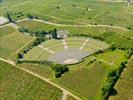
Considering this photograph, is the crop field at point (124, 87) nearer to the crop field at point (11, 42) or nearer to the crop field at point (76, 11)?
the crop field at point (11, 42)

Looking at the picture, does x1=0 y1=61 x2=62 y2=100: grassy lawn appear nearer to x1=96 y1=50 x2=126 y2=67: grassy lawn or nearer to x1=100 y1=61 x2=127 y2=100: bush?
x1=100 y1=61 x2=127 y2=100: bush

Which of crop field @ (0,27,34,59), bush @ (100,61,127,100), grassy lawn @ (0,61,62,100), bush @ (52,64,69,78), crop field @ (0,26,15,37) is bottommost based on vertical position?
crop field @ (0,26,15,37)

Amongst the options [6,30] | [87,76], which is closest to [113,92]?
[87,76]

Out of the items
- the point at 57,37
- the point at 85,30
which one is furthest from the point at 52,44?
the point at 85,30

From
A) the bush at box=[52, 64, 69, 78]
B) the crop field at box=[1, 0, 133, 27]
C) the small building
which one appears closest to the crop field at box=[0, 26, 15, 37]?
the crop field at box=[1, 0, 133, 27]

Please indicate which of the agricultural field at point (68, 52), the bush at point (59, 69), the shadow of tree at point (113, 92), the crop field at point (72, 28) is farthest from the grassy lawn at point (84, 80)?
the crop field at point (72, 28)

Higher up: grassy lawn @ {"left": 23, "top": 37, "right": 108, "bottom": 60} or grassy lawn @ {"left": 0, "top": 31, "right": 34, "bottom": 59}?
grassy lawn @ {"left": 23, "top": 37, "right": 108, "bottom": 60}

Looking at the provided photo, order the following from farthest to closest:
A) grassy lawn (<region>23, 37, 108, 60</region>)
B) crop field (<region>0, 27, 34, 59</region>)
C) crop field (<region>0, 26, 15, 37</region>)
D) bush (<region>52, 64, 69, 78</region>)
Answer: crop field (<region>0, 26, 15, 37</region>)
crop field (<region>0, 27, 34, 59</region>)
grassy lawn (<region>23, 37, 108, 60</region>)
bush (<region>52, 64, 69, 78</region>)

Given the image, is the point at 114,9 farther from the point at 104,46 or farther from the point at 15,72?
the point at 15,72
